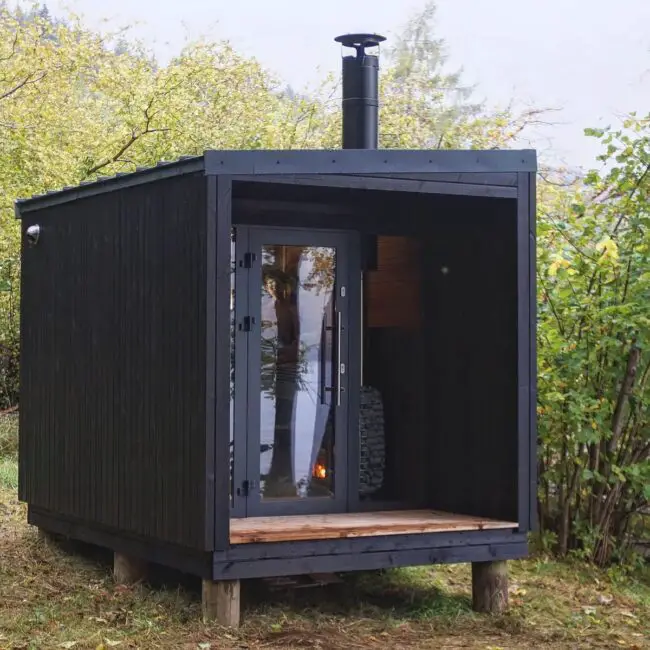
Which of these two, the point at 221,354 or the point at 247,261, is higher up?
the point at 247,261

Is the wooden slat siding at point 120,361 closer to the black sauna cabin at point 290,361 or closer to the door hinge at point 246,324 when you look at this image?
the black sauna cabin at point 290,361

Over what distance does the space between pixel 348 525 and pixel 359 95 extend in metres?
2.77

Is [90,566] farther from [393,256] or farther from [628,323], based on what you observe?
[628,323]

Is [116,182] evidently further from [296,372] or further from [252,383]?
[296,372]

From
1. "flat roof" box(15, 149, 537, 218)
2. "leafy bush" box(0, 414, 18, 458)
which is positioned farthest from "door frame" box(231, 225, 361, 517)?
"leafy bush" box(0, 414, 18, 458)

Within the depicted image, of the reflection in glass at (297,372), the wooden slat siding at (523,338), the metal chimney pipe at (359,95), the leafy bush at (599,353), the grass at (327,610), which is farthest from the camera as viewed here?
the leafy bush at (599,353)

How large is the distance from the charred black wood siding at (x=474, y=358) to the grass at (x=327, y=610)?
0.62 metres

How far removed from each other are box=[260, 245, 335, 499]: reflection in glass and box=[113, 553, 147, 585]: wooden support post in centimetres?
84

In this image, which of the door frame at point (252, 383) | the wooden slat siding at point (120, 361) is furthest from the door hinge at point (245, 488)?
the wooden slat siding at point (120, 361)

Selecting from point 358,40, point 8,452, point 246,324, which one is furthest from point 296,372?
point 8,452

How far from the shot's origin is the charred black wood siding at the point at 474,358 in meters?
6.49

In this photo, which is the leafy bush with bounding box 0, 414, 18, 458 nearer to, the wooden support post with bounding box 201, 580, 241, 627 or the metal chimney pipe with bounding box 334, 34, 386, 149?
the metal chimney pipe with bounding box 334, 34, 386, 149

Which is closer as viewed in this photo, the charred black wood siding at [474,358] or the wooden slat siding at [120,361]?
the wooden slat siding at [120,361]

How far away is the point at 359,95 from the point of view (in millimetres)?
7156
